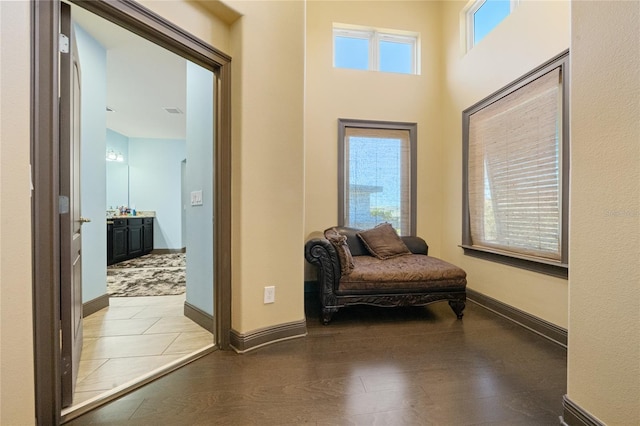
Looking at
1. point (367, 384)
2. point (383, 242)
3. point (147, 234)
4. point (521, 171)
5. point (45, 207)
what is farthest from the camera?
point (147, 234)

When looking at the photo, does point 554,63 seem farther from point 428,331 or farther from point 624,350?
point 428,331

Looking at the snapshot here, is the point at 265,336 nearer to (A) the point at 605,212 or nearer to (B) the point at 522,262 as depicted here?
(A) the point at 605,212

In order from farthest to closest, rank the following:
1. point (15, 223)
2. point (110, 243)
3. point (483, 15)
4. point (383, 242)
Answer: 1. point (110, 243)
2. point (383, 242)
3. point (483, 15)
4. point (15, 223)

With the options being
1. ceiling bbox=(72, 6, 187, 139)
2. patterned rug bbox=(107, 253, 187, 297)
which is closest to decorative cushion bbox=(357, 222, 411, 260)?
patterned rug bbox=(107, 253, 187, 297)

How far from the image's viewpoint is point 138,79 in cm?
355

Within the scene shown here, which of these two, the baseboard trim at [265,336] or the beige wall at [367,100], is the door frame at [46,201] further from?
the beige wall at [367,100]

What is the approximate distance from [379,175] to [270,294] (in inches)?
89.6

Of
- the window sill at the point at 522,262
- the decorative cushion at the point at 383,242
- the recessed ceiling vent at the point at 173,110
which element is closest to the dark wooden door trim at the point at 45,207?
the decorative cushion at the point at 383,242

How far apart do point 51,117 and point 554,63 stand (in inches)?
130

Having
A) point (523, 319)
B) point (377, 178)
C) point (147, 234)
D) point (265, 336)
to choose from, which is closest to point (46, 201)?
point (265, 336)

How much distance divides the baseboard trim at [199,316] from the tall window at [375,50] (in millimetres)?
3279

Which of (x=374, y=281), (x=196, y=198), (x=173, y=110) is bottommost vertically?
(x=374, y=281)

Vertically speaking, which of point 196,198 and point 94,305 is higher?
point 196,198

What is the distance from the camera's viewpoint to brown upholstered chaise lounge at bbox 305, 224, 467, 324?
2.41 meters
